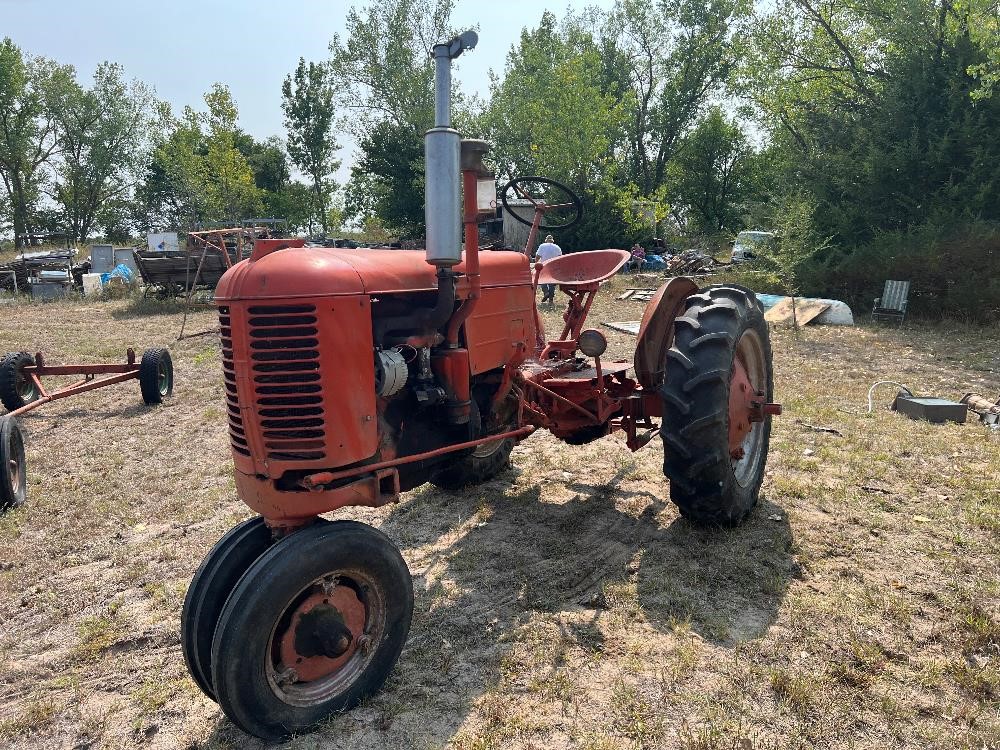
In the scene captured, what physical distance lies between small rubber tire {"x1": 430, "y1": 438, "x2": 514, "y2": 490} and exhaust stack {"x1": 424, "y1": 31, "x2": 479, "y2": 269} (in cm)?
201

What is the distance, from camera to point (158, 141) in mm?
44469

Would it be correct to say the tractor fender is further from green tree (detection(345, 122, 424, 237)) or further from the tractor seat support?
green tree (detection(345, 122, 424, 237))

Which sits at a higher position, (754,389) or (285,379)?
(285,379)

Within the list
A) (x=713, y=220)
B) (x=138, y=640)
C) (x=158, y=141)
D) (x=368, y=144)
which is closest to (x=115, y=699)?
(x=138, y=640)

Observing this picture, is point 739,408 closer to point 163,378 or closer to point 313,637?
point 313,637

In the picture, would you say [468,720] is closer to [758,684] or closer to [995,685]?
[758,684]

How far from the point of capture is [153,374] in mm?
7215

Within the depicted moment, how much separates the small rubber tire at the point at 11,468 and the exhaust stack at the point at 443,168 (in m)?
3.66

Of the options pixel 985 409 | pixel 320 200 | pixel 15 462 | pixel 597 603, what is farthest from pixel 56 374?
pixel 320 200

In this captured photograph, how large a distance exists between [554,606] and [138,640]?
1.87 meters

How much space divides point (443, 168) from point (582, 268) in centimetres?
223

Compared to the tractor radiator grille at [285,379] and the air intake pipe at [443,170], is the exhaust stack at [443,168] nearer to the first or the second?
the air intake pipe at [443,170]

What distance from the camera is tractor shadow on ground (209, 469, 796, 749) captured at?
2.49 meters

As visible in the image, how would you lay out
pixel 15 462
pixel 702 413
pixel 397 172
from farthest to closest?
pixel 397 172
pixel 15 462
pixel 702 413
